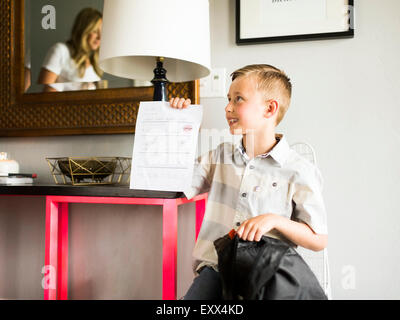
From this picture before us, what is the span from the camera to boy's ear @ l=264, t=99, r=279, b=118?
2.93 ft

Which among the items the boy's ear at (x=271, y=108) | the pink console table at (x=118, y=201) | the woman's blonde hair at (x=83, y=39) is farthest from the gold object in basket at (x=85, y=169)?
the boy's ear at (x=271, y=108)

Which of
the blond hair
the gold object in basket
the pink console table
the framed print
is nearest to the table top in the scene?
the pink console table

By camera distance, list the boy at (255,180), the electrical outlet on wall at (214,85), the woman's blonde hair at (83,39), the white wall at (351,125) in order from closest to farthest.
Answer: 1. the boy at (255,180)
2. the white wall at (351,125)
3. the electrical outlet on wall at (214,85)
4. the woman's blonde hair at (83,39)

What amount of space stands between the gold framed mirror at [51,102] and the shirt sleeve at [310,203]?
568 millimetres

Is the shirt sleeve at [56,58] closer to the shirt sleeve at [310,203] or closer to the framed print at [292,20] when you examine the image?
the framed print at [292,20]

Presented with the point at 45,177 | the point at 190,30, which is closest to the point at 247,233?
the point at 190,30

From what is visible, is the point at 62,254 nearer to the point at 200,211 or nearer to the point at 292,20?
the point at 200,211

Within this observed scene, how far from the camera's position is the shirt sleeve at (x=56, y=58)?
139 centimetres

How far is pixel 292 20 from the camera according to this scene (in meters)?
1.18

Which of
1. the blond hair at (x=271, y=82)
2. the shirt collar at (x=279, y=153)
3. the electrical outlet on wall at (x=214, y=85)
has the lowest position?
the shirt collar at (x=279, y=153)

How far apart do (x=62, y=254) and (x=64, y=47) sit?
0.83 meters

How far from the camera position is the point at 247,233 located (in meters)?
0.70

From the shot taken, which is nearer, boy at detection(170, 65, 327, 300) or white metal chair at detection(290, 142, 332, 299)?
boy at detection(170, 65, 327, 300)

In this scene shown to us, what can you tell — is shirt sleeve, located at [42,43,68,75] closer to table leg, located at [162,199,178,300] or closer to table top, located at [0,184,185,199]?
table top, located at [0,184,185,199]
